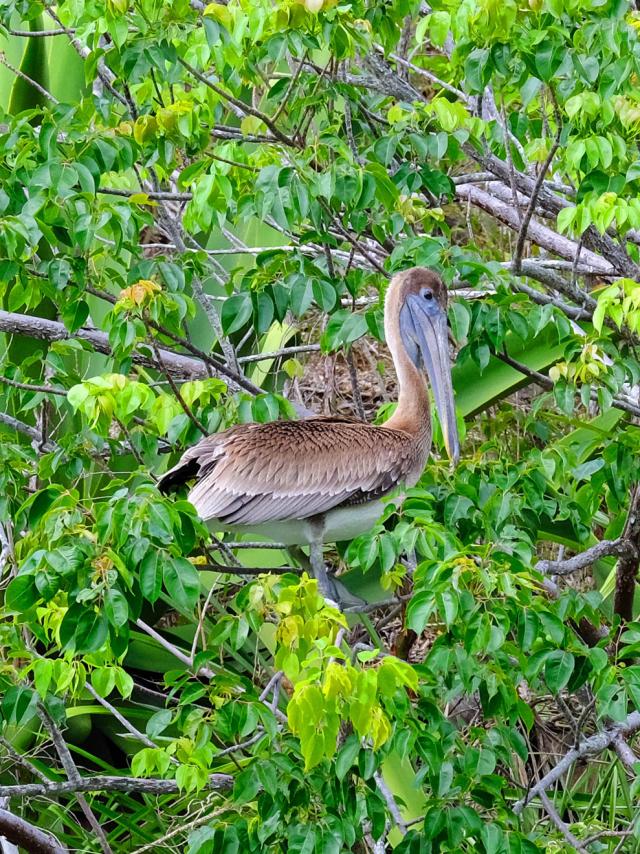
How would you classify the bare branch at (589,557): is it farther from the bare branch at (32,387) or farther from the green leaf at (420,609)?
the bare branch at (32,387)

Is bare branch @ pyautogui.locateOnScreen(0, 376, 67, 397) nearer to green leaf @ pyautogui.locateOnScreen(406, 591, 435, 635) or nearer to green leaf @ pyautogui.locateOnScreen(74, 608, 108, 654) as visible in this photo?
green leaf @ pyautogui.locateOnScreen(74, 608, 108, 654)

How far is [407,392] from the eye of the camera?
5191mm

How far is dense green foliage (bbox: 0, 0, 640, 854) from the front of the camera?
10.5 ft

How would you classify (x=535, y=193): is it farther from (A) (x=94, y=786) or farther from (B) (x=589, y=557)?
(A) (x=94, y=786)

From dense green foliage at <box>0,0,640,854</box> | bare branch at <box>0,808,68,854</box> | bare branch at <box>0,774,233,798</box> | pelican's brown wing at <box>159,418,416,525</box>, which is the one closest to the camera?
dense green foliage at <box>0,0,640,854</box>

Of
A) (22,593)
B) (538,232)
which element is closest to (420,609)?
(22,593)

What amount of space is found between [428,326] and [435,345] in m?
0.10

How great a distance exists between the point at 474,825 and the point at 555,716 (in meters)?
3.20

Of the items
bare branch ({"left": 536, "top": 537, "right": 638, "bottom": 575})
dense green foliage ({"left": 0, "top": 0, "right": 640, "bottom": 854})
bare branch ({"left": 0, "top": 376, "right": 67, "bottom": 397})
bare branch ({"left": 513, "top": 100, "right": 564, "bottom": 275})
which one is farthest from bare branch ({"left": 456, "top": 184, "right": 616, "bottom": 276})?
bare branch ({"left": 0, "top": 376, "right": 67, "bottom": 397})

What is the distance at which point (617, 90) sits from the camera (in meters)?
3.63

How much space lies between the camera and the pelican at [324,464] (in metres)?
4.64

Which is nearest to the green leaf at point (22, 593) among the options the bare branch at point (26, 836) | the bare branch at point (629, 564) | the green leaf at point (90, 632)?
the green leaf at point (90, 632)

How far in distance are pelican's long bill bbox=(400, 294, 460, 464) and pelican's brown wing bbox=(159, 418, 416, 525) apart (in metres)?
0.21

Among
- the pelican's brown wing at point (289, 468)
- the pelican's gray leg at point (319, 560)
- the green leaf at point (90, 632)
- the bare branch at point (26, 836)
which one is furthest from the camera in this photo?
the pelican's gray leg at point (319, 560)
